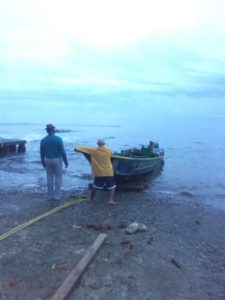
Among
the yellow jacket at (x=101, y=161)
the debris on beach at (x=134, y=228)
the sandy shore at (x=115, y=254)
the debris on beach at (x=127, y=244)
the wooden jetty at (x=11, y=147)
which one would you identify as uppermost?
the yellow jacket at (x=101, y=161)

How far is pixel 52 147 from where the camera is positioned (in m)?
10.7

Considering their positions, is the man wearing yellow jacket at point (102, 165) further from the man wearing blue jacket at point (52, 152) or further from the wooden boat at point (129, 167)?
the wooden boat at point (129, 167)

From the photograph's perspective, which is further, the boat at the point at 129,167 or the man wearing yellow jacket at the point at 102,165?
the boat at the point at 129,167

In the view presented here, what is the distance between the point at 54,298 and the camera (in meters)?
5.15

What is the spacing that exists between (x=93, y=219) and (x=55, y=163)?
2201mm

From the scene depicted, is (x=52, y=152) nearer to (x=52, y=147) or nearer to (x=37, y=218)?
(x=52, y=147)

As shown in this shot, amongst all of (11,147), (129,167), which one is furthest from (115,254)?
(11,147)

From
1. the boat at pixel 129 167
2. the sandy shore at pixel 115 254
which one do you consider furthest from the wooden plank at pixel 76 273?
the boat at pixel 129 167

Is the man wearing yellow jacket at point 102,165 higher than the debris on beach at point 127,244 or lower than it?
higher

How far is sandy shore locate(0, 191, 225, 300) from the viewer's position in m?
5.86

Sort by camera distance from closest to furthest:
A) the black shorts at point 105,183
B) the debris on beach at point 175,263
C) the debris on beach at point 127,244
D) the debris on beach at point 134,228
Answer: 1. the debris on beach at point 175,263
2. the debris on beach at point 127,244
3. the debris on beach at point 134,228
4. the black shorts at point 105,183

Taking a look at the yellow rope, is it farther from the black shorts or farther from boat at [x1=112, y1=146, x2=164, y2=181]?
boat at [x1=112, y1=146, x2=164, y2=181]

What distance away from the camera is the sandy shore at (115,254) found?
5855mm

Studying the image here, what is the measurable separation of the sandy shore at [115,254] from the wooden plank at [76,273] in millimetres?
128
